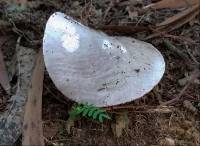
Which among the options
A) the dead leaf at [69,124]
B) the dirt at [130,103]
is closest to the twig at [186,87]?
the dirt at [130,103]

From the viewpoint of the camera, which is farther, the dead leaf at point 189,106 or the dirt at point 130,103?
the dead leaf at point 189,106

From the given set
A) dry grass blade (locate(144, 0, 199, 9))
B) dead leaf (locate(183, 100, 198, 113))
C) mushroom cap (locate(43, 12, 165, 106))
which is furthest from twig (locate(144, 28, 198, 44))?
dead leaf (locate(183, 100, 198, 113))

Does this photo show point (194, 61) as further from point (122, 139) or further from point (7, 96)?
point (7, 96)

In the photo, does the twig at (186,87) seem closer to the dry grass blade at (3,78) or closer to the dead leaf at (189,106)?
the dead leaf at (189,106)

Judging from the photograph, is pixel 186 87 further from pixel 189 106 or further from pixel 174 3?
pixel 174 3

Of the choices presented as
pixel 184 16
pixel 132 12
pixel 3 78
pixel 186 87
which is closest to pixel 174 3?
pixel 184 16

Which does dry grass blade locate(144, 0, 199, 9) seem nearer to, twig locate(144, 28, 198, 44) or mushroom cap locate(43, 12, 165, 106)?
twig locate(144, 28, 198, 44)

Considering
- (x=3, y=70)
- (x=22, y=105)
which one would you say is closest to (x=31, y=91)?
(x=22, y=105)
